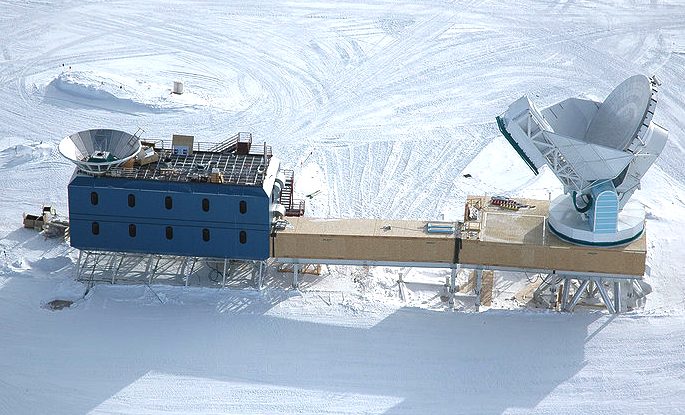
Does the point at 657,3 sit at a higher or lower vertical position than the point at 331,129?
higher

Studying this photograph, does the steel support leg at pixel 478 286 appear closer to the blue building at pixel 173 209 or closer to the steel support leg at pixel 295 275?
the steel support leg at pixel 295 275

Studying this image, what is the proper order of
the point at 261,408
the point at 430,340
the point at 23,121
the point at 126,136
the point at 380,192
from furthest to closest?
the point at 23,121 < the point at 380,192 < the point at 126,136 < the point at 430,340 < the point at 261,408

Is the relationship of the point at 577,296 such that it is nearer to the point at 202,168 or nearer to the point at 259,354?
the point at 259,354

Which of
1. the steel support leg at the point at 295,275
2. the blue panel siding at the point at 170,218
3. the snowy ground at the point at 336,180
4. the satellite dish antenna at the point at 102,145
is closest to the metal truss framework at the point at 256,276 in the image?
the steel support leg at the point at 295,275

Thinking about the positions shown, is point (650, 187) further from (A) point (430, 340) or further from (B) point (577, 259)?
(A) point (430, 340)

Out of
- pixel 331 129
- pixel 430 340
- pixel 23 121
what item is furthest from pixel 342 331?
pixel 23 121

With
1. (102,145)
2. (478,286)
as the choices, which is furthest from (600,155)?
(102,145)

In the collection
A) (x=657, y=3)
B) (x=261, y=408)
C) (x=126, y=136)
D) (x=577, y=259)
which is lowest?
(x=261, y=408)
